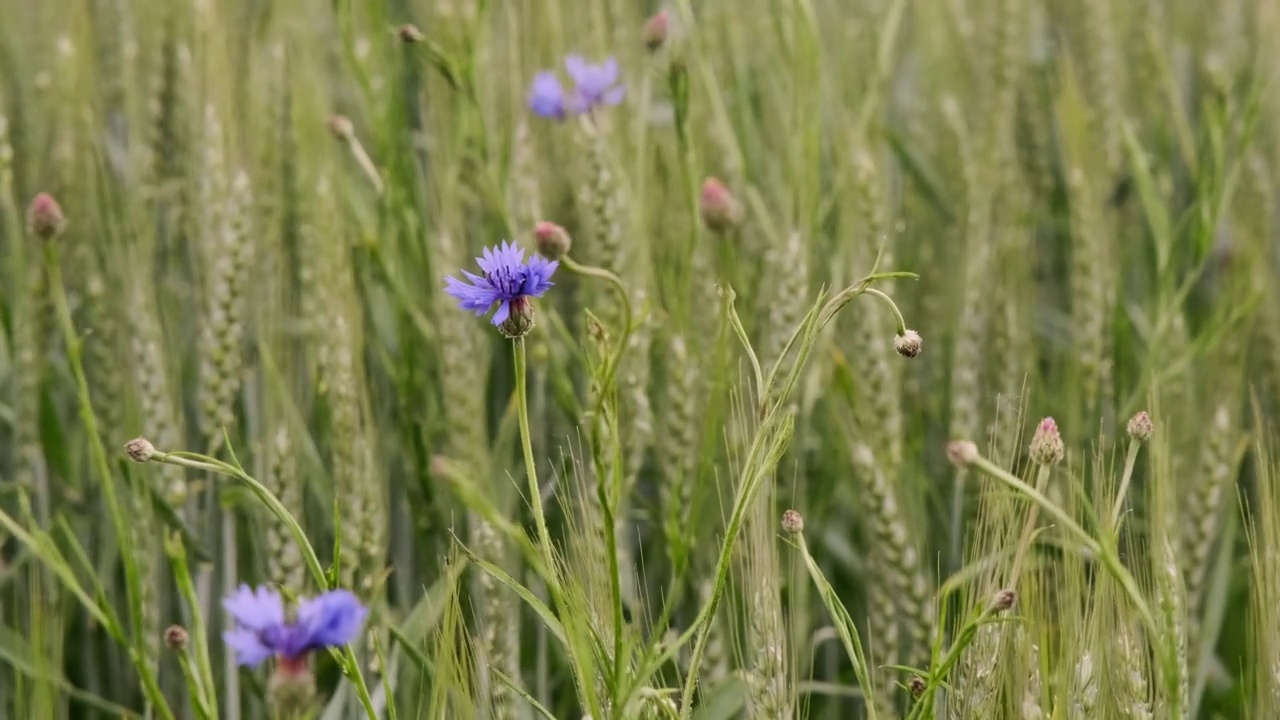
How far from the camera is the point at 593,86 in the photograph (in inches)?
40.4

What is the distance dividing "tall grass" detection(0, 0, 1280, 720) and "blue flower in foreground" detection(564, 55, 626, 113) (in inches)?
1.2

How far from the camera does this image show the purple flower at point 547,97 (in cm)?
105

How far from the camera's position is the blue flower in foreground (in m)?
1.02

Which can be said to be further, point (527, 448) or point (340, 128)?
point (340, 128)

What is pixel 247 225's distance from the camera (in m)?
0.98

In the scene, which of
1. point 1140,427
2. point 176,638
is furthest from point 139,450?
point 1140,427

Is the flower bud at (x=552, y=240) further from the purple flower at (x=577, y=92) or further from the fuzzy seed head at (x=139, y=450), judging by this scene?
the purple flower at (x=577, y=92)

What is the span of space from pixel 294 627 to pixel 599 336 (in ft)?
0.80

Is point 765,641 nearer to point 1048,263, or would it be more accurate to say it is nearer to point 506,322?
point 506,322

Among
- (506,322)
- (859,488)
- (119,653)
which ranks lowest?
(119,653)

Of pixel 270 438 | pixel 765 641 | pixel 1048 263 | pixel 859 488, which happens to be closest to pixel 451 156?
pixel 270 438

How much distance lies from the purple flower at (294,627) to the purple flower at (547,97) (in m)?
0.63

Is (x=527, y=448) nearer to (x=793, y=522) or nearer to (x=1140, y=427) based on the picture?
(x=793, y=522)

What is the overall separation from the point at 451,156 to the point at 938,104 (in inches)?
21.9
